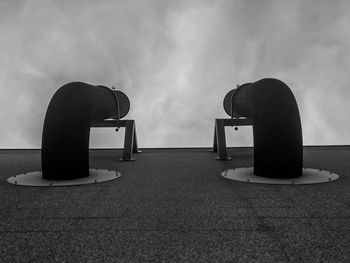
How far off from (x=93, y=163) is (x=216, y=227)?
556 centimetres

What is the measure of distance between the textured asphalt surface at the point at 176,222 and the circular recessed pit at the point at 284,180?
0.22m

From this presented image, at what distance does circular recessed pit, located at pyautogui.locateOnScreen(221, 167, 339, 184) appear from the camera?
528 centimetres

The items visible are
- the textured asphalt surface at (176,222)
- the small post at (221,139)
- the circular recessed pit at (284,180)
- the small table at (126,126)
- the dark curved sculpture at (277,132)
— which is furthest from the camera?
the small table at (126,126)

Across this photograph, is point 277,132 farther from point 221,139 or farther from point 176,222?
point 221,139

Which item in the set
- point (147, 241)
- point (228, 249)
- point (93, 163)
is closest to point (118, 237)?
point (147, 241)

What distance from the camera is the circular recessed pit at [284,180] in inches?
208

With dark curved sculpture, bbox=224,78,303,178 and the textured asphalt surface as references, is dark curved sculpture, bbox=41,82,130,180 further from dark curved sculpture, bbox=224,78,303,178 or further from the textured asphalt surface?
dark curved sculpture, bbox=224,78,303,178

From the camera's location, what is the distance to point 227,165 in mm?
7516

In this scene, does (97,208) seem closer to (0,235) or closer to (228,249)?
(0,235)

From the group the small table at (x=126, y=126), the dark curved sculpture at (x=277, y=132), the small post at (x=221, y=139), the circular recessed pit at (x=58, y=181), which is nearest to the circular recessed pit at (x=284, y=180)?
the dark curved sculpture at (x=277, y=132)

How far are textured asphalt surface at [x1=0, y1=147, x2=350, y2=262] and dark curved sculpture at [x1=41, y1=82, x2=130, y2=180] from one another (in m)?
0.63

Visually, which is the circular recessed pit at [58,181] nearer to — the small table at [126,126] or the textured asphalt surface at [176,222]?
the textured asphalt surface at [176,222]

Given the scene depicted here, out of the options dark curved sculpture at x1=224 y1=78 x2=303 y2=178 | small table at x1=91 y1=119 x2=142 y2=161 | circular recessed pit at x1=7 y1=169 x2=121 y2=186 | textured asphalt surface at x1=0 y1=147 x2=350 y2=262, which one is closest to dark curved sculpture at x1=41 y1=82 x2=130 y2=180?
circular recessed pit at x1=7 y1=169 x2=121 y2=186

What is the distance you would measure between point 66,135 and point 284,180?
10.7 feet
